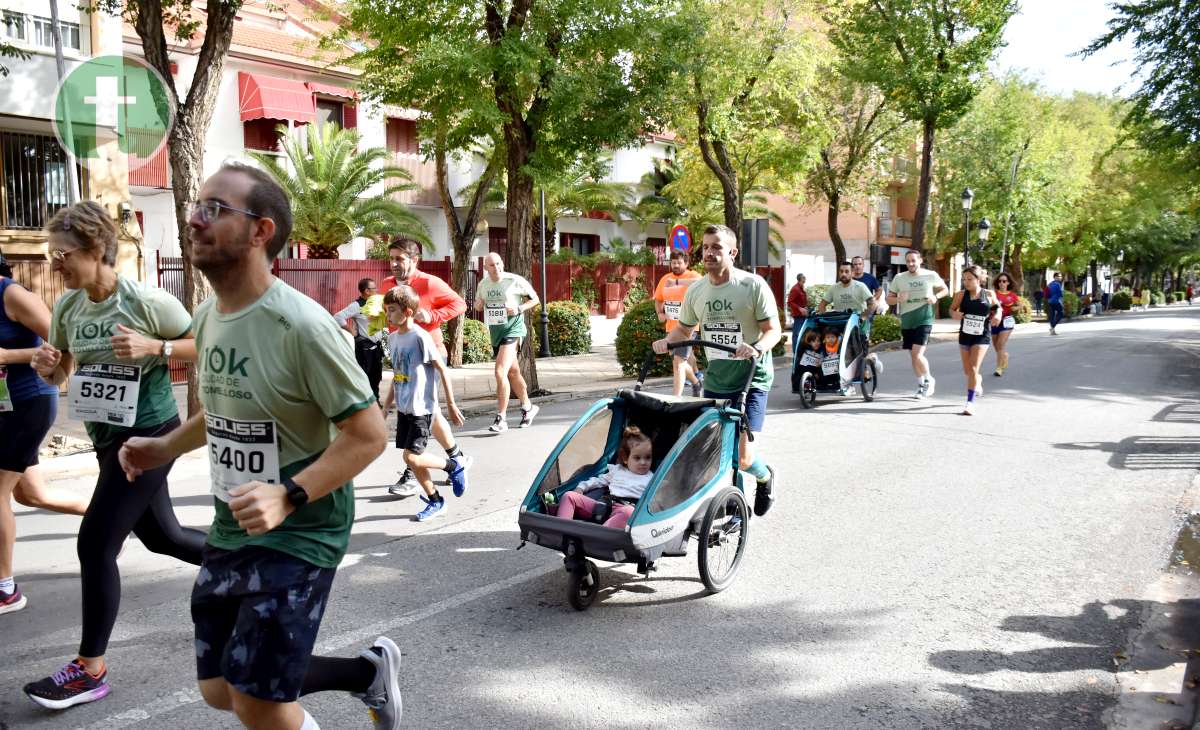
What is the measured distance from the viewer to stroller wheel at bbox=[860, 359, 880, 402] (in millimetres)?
12271

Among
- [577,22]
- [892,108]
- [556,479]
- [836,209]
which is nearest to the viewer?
[556,479]

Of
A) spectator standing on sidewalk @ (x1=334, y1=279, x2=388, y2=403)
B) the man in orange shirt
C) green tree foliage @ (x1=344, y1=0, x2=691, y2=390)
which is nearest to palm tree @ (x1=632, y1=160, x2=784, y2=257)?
green tree foliage @ (x1=344, y1=0, x2=691, y2=390)

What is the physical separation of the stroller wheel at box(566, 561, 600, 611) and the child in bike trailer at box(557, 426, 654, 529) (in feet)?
0.85

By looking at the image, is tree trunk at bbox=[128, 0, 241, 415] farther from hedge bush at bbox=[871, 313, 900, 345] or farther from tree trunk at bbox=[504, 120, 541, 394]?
hedge bush at bbox=[871, 313, 900, 345]

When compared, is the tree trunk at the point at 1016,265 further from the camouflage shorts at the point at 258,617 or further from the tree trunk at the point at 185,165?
the camouflage shorts at the point at 258,617

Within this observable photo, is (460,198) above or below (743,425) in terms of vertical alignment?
above

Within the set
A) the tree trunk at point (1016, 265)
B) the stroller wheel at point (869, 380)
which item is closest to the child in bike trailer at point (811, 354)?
the stroller wheel at point (869, 380)

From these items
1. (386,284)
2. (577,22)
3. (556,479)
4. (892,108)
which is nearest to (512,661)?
(556,479)

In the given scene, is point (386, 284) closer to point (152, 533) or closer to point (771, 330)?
point (771, 330)

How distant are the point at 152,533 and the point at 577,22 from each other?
32.5 ft

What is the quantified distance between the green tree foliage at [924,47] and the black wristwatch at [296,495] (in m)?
23.8

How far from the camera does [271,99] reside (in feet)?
82.3

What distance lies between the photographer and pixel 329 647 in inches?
165

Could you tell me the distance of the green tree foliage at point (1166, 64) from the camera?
15945 millimetres
